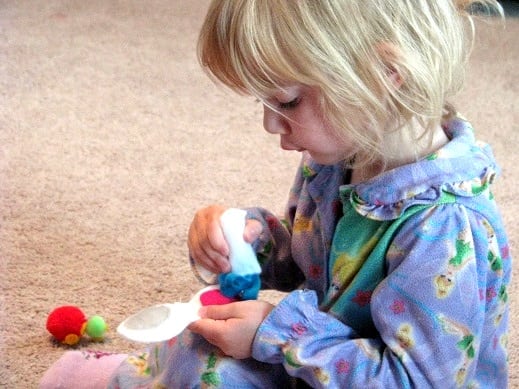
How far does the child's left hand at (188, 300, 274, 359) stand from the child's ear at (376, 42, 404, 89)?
0.79 ft

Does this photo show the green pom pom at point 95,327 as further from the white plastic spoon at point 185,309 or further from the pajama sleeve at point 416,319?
the pajama sleeve at point 416,319

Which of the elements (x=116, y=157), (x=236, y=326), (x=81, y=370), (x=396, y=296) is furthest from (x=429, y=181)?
(x=116, y=157)

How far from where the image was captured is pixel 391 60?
641 millimetres

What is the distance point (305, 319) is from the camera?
0.72m

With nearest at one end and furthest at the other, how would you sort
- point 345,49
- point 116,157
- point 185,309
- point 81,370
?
point 345,49 → point 185,309 → point 81,370 → point 116,157

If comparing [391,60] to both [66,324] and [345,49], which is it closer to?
[345,49]

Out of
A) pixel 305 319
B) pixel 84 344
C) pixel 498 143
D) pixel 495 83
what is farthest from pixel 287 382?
pixel 495 83

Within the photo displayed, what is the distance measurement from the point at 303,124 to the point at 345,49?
79mm

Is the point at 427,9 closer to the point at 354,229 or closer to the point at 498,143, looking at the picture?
the point at 354,229

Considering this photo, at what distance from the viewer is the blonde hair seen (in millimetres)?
634

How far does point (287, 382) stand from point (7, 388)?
34 centimetres

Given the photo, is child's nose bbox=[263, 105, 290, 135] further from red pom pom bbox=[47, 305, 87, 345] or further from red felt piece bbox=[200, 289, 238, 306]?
red pom pom bbox=[47, 305, 87, 345]

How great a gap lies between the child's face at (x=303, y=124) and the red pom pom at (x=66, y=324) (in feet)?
1.38

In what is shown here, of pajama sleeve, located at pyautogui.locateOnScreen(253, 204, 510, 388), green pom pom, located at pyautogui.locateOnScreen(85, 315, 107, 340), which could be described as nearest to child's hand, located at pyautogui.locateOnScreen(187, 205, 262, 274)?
pajama sleeve, located at pyautogui.locateOnScreen(253, 204, 510, 388)
